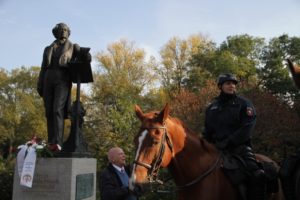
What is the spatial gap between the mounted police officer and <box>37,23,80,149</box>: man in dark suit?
4.24 metres

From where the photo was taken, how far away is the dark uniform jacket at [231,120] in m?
5.22

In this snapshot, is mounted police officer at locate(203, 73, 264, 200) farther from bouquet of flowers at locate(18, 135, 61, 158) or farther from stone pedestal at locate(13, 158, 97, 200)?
bouquet of flowers at locate(18, 135, 61, 158)

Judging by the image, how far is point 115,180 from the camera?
6656 millimetres

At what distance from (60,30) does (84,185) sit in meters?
3.45

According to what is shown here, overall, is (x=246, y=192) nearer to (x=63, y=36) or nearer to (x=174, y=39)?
Answer: (x=63, y=36)

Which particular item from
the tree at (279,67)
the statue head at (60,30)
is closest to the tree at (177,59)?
the tree at (279,67)

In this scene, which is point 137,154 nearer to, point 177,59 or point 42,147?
point 42,147

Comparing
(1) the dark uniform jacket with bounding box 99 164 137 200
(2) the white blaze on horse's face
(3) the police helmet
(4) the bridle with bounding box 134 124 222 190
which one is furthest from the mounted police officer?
(1) the dark uniform jacket with bounding box 99 164 137 200

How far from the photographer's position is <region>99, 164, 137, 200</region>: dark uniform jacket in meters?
6.44

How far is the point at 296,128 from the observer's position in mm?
27469

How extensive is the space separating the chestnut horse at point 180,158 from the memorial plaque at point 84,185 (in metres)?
3.68

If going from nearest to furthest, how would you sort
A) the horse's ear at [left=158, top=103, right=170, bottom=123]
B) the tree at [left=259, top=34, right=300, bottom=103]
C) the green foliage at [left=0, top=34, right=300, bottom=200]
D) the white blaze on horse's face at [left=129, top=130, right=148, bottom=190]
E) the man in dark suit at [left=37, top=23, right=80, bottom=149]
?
the white blaze on horse's face at [left=129, top=130, right=148, bottom=190] → the horse's ear at [left=158, top=103, right=170, bottom=123] → the man in dark suit at [left=37, top=23, right=80, bottom=149] → the green foliage at [left=0, top=34, right=300, bottom=200] → the tree at [left=259, top=34, right=300, bottom=103]

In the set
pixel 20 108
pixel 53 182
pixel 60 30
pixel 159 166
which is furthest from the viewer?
pixel 20 108

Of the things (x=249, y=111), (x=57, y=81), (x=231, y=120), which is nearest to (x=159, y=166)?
(x=231, y=120)
